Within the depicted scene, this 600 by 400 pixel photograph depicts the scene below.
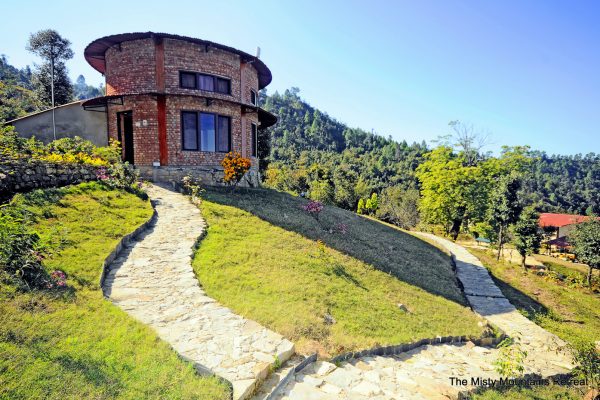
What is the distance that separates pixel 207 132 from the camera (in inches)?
652

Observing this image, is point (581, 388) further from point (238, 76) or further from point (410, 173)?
point (410, 173)

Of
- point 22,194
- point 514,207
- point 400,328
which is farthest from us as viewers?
point 514,207

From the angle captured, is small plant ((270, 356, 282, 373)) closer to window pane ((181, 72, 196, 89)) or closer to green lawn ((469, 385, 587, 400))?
green lawn ((469, 385, 587, 400))

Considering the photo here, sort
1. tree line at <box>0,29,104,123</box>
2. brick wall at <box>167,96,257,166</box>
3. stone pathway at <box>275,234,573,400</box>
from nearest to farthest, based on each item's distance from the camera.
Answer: stone pathway at <box>275,234,573,400</box>
brick wall at <box>167,96,257,166</box>
tree line at <box>0,29,104,123</box>

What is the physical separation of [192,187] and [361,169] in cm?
7481

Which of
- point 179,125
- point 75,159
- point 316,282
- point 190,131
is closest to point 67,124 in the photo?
point 75,159

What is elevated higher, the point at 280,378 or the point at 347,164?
the point at 347,164

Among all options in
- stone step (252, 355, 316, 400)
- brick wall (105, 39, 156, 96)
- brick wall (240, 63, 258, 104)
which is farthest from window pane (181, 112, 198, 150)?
stone step (252, 355, 316, 400)

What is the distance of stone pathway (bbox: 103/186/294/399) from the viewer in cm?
435

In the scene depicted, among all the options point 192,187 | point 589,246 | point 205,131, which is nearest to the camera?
point 192,187

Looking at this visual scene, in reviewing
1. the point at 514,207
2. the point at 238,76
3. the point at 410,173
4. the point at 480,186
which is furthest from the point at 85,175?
the point at 410,173

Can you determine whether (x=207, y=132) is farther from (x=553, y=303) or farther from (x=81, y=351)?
(x=553, y=303)

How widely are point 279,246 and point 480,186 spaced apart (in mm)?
25289

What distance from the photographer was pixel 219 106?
16.7 metres
